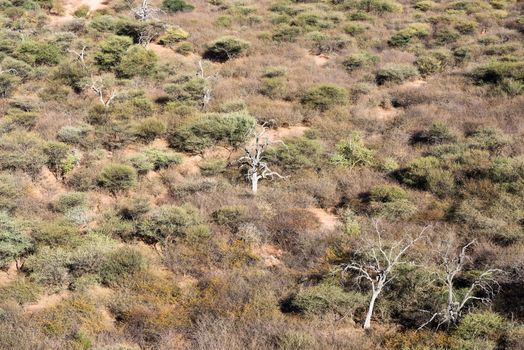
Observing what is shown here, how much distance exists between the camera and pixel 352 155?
15.9m

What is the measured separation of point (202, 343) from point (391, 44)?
82.3ft

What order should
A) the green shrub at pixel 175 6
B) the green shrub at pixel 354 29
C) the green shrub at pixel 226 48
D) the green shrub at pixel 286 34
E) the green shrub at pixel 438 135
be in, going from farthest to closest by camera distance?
the green shrub at pixel 175 6 < the green shrub at pixel 354 29 < the green shrub at pixel 286 34 < the green shrub at pixel 226 48 < the green shrub at pixel 438 135

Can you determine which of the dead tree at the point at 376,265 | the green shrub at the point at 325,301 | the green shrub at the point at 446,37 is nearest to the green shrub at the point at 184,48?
the green shrub at the point at 446,37

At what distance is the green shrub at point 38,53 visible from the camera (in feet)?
80.7

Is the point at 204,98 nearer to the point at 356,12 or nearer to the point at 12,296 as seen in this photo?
the point at 12,296

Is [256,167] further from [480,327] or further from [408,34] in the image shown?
[408,34]

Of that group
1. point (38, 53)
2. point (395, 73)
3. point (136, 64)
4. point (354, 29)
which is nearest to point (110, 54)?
point (136, 64)

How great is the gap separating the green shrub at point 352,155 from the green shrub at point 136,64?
1261cm

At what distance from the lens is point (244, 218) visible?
11.9 m

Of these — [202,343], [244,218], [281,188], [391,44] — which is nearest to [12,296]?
[202,343]

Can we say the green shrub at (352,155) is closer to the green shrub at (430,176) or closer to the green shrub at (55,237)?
the green shrub at (430,176)

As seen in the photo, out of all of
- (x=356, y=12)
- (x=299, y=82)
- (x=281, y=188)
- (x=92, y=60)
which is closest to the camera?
(x=281, y=188)

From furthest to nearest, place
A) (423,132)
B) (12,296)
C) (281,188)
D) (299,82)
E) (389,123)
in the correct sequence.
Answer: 1. (299,82)
2. (389,123)
3. (423,132)
4. (281,188)
5. (12,296)

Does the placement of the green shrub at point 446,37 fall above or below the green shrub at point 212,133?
above
